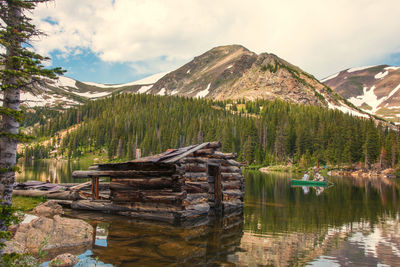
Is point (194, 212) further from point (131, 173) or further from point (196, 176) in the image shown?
point (131, 173)

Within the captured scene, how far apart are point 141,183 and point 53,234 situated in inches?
225

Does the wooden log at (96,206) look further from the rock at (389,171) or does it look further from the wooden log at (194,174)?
the rock at (389,171)

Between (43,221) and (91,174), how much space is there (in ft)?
24.7

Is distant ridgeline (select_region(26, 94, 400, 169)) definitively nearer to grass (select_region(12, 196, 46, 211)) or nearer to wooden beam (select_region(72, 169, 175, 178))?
grass (select_region(12, 196, 46, 211))

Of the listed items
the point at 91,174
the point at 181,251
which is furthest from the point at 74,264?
the point at 91,174

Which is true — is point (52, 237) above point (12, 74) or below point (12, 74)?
below

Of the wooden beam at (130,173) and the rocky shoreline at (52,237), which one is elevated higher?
the wooden beam at (130,173)

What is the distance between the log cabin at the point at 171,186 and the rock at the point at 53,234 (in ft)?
14.0

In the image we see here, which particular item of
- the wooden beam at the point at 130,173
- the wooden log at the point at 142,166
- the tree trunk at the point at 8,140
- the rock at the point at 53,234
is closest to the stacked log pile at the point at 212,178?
the wooden log at the point at 142,166

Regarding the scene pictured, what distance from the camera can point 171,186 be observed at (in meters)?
15.1

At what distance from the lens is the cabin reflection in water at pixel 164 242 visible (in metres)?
9.26

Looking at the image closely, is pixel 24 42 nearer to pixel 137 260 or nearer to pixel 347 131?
pixel 137 260

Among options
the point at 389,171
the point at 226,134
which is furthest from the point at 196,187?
the point at 226,134

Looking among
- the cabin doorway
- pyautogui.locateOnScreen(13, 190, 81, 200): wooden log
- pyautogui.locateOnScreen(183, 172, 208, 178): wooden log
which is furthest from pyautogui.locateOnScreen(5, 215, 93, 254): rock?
the cabin doorway
